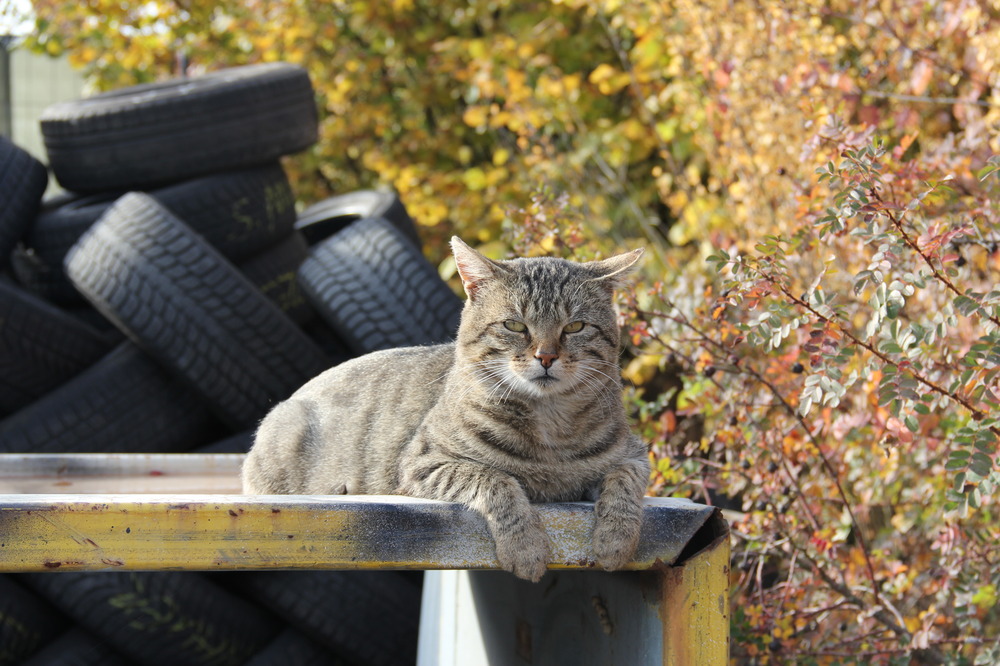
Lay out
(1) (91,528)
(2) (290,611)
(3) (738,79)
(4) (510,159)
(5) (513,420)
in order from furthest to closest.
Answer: (4) (510,159) → (3) (738,79) → (2) (290,611) → (5) (513,420) → (1) (91,528)

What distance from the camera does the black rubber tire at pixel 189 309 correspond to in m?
3.83

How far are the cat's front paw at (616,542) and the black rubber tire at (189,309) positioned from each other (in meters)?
2.15

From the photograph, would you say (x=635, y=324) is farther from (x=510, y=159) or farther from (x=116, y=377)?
(x=510, y=159)

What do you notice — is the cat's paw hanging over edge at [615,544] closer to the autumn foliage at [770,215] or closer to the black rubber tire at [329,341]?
the autumn foliage at [770,215]

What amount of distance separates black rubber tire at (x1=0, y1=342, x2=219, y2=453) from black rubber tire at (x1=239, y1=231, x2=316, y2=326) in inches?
29.1

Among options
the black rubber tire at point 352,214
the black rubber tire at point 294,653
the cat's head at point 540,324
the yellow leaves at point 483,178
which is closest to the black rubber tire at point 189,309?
the black rubber tire at point 294,653

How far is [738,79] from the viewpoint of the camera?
4.55 metres

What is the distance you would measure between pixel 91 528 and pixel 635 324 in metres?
1.91

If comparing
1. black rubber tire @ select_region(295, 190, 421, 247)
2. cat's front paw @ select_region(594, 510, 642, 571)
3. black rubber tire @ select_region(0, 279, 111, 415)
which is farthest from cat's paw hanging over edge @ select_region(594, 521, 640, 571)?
black rubber tire @ select_region(295, 190, 421, 247)

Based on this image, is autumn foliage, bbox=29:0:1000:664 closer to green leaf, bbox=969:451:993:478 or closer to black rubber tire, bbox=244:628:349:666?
green leaf, bbox=969:451:993:478

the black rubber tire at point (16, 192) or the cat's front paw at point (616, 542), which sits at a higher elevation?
the cat's front paw at point (616, 542)

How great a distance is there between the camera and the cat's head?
8.09ft

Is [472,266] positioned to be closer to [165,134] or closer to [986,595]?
[986,595]

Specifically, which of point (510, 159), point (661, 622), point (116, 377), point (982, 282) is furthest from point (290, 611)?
point (510, 159)
